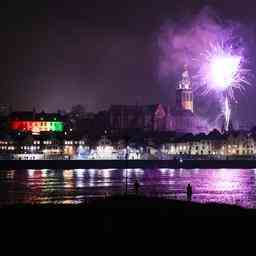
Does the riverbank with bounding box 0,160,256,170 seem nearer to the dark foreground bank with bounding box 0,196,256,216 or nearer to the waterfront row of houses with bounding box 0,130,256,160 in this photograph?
the waterfront row of houses with bounding box 0,130,256,160

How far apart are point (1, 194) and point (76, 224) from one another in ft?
100

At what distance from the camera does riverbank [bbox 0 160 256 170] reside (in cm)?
12912

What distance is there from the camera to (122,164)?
447 ft

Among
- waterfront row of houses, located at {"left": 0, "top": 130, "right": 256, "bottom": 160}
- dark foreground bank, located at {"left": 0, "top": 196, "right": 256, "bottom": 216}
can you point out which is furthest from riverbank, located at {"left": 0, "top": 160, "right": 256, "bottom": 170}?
dark foreground bank, located at {"left": 0, "top": 196, "right": 256, "bottom": 216}

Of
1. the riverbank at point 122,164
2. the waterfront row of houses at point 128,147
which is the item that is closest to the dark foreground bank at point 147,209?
the riverbank at point 122,164

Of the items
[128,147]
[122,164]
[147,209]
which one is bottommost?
[147,209]

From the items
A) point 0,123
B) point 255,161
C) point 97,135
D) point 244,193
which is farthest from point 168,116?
point 244,193

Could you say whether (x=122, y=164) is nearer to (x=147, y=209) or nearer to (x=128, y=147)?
(x=128, y=147)

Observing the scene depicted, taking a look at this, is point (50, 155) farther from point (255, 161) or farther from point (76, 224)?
point (76, 224)

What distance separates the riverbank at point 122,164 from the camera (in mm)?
129125

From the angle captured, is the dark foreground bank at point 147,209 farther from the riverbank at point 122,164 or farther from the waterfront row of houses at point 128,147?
the waterfront row of houses at point 128,147

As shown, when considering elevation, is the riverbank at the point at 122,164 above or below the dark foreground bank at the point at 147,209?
above

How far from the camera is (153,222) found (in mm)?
24906

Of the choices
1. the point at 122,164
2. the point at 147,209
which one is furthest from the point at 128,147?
the point at 147,209
